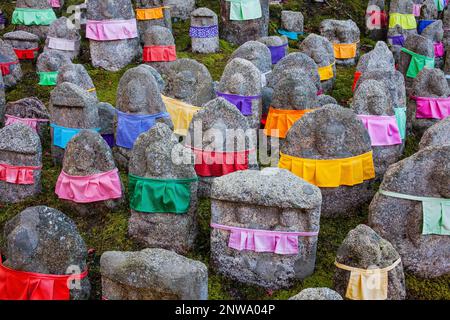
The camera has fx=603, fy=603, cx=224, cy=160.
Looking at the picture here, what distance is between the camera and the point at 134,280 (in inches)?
198

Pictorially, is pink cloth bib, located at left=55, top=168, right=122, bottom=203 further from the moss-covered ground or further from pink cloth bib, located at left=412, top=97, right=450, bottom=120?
pink cloth bib, located at left=412, top=97, right=450, bottom=120

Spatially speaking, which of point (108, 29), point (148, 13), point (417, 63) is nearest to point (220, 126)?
point (108, 29)

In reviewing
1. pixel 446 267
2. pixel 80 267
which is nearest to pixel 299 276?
pixel 446 267

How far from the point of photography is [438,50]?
1302 centimetres

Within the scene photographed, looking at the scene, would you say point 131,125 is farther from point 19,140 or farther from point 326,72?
point 326,72

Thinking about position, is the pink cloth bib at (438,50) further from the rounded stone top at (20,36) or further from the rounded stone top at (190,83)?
the rounded stone top at (20,36)

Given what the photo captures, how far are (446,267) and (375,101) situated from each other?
252 centimetres

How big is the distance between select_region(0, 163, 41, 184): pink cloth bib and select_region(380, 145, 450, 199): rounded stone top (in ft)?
13.9

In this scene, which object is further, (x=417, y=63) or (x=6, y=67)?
(x=417, y=63)

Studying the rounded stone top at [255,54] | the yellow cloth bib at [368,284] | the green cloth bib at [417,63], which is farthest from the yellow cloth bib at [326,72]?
the yellow cloth bib at [368,284]

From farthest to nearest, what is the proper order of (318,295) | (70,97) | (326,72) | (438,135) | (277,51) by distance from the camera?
(277,51)
(326,72)
(70,97)
(438,135)
(318,295)

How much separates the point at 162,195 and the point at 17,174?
212 centimetres

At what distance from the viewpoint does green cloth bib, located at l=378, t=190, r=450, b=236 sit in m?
5.97

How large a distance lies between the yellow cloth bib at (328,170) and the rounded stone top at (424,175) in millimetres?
976
